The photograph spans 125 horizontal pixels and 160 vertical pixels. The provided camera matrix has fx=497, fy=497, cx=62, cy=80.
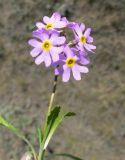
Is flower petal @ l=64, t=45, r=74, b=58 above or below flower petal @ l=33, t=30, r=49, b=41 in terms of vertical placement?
below

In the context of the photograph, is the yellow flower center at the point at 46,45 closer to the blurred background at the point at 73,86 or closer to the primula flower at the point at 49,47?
the primula flower at the point at 49,47

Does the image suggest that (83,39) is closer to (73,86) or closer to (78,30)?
(78,30)

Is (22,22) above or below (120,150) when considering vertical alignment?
above

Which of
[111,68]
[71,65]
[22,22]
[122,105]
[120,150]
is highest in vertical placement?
[22,22]

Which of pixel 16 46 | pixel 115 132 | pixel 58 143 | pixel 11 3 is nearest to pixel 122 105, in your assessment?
pixel 115 132

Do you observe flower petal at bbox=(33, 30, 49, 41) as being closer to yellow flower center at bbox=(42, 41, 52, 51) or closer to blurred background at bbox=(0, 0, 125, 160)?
yellow flower center at bbox=(42, 41, 52, 51)

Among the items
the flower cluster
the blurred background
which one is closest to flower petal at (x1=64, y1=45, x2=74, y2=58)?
the flower cluster

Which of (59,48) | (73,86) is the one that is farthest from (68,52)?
(73,86)

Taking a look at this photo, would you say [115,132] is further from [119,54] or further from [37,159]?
[37,159]
